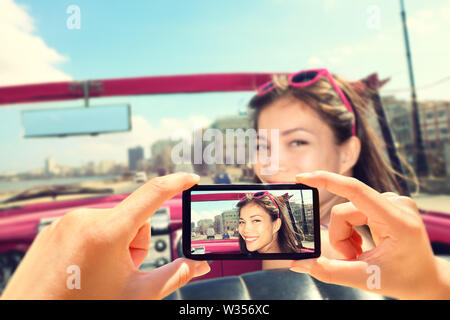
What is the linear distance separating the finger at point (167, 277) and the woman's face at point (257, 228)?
143 millimetres

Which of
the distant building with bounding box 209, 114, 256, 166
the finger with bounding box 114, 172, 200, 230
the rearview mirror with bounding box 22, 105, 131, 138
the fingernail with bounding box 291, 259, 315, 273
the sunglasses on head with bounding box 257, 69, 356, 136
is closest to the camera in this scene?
the finger with bounding box 114, 172, 200, 230

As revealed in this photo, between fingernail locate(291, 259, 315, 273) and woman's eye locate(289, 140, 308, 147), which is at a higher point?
woman's eye locate(289, 140, 308, 147)

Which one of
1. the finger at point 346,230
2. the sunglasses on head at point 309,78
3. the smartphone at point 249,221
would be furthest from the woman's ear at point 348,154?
the smartphone at point 249,221

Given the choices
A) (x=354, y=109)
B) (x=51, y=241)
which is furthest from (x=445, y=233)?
(x=51, y=241)

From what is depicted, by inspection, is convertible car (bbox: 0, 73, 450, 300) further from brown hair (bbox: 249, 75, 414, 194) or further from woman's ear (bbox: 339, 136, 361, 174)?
woman's ear (bbox: 339, 136, 361, 174)

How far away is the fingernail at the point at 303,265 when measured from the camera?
2.37ft

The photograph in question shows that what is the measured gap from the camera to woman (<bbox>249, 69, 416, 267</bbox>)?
1.30 meters

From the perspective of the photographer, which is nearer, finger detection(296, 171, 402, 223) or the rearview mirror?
finger detection(296, 171, 402, 223)

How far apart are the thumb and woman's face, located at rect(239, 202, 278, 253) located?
13 centimetres

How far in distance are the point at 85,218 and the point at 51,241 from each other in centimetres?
8

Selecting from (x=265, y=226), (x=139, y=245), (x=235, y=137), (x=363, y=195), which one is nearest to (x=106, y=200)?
(x=235, y=137)

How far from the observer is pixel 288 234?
0.74 meters

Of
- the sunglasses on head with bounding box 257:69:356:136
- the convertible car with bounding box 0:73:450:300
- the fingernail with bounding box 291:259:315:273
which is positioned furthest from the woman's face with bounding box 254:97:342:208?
the fingernail with bounding box 291:259:315:273

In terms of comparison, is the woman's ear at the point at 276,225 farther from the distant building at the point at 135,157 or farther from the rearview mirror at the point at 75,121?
the rearview mirror at the point at 75,121
